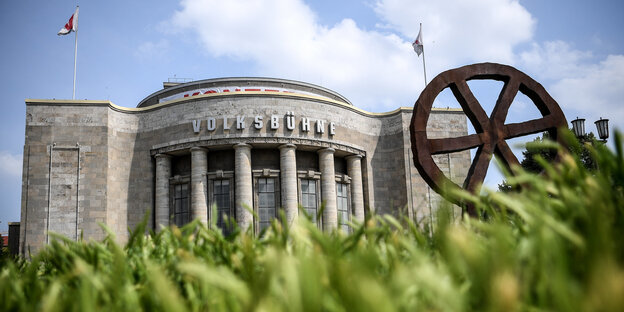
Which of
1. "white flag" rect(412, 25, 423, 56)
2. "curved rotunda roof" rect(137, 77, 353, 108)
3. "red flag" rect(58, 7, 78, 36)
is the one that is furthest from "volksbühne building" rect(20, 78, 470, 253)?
"white flag" rect(412, 25, 423, 56)

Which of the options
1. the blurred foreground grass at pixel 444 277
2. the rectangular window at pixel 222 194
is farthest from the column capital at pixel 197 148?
the blurred foreground grass at pixel 444 277

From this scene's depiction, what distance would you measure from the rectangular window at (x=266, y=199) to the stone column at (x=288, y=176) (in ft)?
2.27

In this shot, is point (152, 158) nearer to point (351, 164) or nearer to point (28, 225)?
point (28, 225)

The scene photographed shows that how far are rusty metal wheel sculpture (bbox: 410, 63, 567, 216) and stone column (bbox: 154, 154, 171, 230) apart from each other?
18.1m

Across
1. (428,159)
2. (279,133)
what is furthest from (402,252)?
(279,133)

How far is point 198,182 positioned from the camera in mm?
23250

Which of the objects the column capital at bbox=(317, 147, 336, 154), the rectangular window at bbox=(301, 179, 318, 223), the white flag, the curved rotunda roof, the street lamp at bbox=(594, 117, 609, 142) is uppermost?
the white flag

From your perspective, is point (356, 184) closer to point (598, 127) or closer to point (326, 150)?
point (326, 150)

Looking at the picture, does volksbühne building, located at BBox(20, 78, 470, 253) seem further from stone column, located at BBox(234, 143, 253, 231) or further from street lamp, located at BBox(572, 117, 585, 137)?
street lamp, located at BBox(572, 117, 585, 137)

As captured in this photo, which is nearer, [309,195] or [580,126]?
[580,126]

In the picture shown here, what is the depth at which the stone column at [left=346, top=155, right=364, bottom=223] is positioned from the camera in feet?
84.7

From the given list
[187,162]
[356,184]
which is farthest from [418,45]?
[187,162]

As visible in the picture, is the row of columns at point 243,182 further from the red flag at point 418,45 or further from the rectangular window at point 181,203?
the red flag at point 418,45

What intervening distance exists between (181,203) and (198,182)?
1.96 meters
